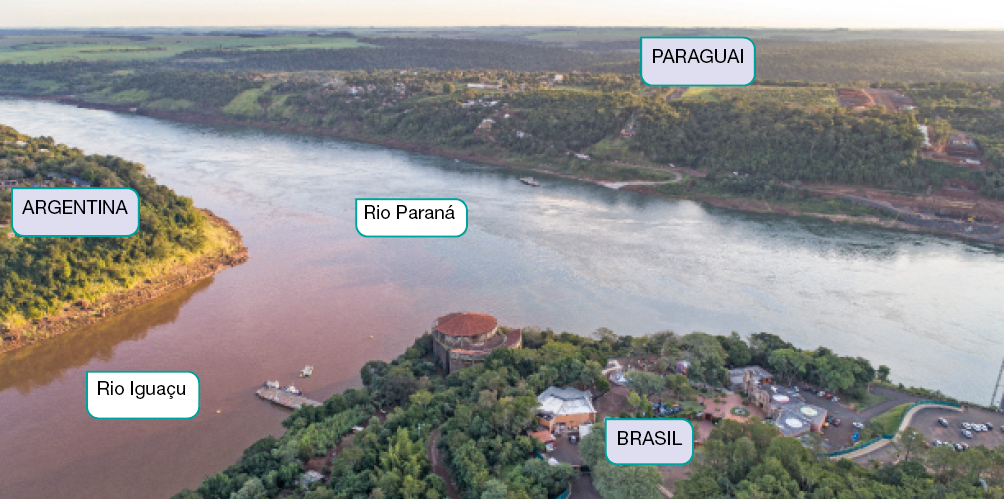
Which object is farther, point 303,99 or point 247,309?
point 303,99

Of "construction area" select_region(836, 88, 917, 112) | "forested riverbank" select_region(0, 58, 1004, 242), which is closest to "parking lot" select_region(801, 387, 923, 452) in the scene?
"forested riverbank" select_region(0, 58, 1004, 242)

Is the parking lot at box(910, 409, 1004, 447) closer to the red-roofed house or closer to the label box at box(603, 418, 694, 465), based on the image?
the label box at box(603, 418, 694, 465)

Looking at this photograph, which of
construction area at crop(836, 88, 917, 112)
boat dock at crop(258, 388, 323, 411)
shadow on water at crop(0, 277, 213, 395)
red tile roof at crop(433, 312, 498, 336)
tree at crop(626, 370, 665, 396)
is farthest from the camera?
construction area at crop(836, 88, 917, 112)

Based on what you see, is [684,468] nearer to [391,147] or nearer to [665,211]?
[665,211]

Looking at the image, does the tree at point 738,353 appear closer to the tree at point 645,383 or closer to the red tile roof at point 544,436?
the tree at point 645,383

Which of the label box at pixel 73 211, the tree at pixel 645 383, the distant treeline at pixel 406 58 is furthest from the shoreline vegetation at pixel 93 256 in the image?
the distant treeline at pixel 406 58

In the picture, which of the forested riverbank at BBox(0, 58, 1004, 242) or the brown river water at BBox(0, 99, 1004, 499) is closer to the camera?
the brown river water at BBox(0, 99, 1004, 499)

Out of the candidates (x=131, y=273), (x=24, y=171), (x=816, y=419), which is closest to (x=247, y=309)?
(x=131, y=273)
